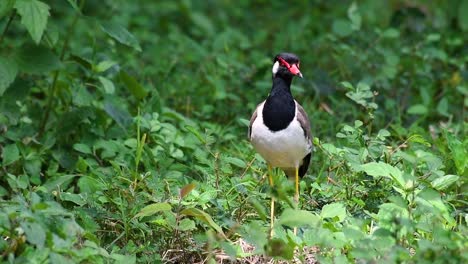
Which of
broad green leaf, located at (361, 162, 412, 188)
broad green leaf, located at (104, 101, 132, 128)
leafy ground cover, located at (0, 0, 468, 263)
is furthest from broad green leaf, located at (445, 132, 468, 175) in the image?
broad green leaf, located at (104, 101, 132, 128)

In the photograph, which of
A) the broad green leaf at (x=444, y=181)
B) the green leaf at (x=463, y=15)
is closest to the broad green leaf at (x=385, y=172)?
the broad green leaf at (x=444, y=181)

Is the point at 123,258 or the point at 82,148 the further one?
the point at 82,148

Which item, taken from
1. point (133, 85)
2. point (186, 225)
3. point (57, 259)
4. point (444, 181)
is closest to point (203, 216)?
point (186, 225)

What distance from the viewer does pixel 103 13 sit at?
25.5 ft

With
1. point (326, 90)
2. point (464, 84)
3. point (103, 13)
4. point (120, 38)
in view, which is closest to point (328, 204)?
point (120, 38)

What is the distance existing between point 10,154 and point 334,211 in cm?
174

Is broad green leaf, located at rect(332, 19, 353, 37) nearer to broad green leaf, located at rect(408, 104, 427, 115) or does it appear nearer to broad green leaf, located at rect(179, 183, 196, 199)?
broad green leaf, located at rect(408, 104, 427, 115)

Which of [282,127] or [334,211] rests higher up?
[282,127]

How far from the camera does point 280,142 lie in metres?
4.48

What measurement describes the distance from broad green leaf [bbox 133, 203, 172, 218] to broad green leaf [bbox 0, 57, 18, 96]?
1.03m

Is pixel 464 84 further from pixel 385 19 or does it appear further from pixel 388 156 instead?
pixel 388 156

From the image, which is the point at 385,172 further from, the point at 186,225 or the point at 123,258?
the point at 123,258

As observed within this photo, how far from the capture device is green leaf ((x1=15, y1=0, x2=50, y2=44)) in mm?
4387

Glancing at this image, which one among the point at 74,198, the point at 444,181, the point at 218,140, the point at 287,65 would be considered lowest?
the point at 218,140
